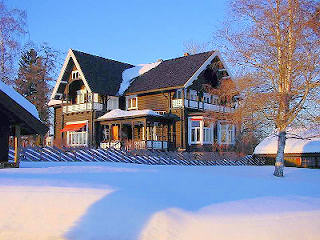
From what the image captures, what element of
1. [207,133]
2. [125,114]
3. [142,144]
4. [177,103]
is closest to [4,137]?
[142,144]

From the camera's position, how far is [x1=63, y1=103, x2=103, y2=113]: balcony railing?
110 ft

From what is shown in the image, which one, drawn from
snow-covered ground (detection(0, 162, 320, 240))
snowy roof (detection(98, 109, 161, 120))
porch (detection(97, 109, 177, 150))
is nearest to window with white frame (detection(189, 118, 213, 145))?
porch (detection(97, 109, 177, 150))

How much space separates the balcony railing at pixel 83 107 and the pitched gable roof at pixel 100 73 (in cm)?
137

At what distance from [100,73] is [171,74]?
6.75 metres

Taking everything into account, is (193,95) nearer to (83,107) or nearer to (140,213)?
(83,107)

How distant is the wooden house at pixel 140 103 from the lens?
31344 millimetres

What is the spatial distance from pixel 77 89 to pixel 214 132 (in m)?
13.8

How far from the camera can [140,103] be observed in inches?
1356

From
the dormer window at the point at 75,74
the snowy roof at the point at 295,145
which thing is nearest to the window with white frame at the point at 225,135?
the snowy roof at the point at 295,145

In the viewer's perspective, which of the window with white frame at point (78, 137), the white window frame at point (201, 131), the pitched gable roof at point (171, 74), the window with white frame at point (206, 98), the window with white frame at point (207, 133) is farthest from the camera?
the window with white frame at point (206, 98)

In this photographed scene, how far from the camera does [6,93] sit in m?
13.4

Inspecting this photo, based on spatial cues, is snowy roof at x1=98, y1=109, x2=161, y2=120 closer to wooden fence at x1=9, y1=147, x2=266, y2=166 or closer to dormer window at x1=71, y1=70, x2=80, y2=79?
wooden fence at x1=9, y1=147, x2=266, y2=166

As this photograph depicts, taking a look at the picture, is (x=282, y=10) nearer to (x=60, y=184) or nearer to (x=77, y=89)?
(x=60, y=184)

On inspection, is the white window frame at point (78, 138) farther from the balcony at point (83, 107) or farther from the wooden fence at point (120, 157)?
the wooden fence at point (120, 157)
